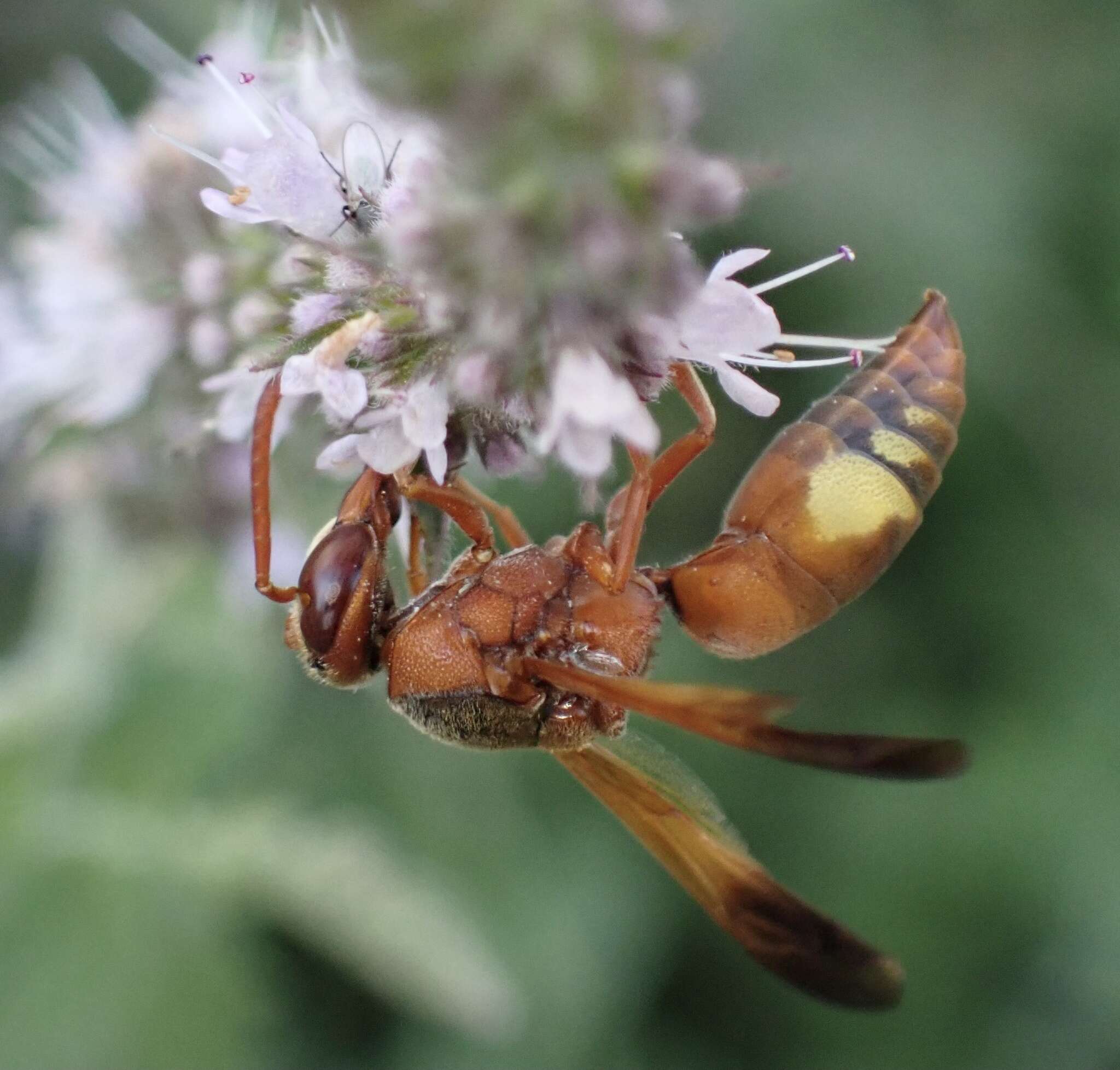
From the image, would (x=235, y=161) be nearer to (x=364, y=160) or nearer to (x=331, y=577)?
(x=364, y=160)

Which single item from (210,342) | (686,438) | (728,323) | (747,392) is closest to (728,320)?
(728,323)

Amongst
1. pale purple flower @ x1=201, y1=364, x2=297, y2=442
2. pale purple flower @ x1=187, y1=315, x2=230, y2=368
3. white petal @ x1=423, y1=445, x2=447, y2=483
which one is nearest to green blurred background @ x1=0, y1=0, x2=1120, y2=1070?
pale purple flower @ x1=187, y1=315, x2=230, y2=368

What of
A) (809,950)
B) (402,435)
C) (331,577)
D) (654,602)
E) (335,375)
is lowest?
(809,950)

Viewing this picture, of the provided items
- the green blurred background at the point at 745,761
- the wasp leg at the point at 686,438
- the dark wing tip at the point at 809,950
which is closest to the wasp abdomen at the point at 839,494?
the wasp leg at the point at 686,438

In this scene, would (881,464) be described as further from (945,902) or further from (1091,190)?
(1091,190)

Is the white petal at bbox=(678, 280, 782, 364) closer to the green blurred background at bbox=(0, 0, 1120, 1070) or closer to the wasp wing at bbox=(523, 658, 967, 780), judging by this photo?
Result: the wasp wing at bbox=(523, 658, 967, 780)

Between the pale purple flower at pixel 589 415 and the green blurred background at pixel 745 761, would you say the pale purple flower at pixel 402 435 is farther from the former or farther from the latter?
the green blurred background at pixel 745 761

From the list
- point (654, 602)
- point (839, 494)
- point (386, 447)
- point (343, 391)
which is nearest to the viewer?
point (343, 391)
